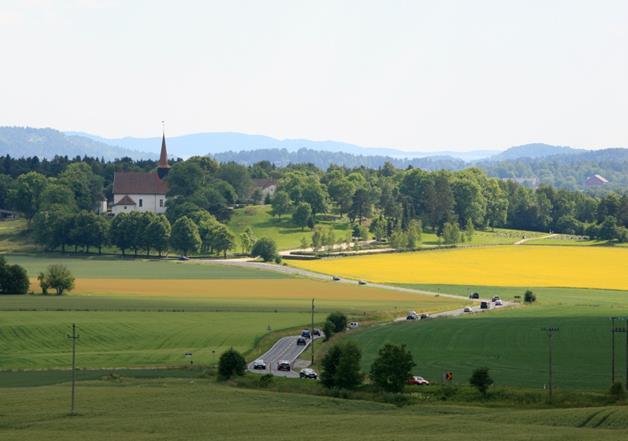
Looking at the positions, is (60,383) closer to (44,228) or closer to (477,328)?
(477,328)

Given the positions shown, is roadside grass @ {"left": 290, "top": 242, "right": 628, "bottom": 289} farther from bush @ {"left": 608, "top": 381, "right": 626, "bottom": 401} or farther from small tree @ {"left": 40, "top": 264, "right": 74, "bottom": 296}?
bush @ {"left": 608, "top": 381, "right": 626, "bottom": 401}

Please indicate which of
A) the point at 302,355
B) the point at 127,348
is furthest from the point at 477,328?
the point at 127,348

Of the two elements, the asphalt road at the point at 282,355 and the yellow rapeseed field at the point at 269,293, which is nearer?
the asphalt road at the point at 282,355

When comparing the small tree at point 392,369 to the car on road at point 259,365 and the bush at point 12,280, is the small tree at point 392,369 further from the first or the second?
the bush at point 12,280

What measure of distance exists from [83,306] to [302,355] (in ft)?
95.1

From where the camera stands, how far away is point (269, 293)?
12212 cm

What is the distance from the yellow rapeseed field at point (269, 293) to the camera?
113m

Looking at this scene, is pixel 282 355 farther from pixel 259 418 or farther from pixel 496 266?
pixel 496 266

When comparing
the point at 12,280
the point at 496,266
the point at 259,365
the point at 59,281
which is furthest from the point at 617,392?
the point at 496,266

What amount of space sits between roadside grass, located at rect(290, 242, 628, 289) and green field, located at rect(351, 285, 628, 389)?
101 ft

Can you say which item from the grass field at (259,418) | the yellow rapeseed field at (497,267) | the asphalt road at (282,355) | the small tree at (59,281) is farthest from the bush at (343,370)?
the yellow rapeseed field at (497,267)

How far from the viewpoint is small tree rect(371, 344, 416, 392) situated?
6469cm

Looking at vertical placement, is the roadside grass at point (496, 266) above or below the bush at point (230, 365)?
above

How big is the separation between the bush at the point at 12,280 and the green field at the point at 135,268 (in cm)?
2085
